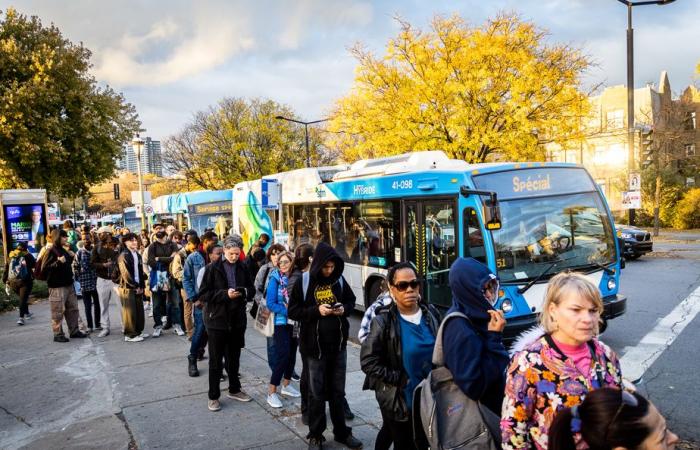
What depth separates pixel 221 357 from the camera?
5676mm

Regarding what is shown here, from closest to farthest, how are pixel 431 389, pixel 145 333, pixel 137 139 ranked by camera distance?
pixel 431 389 < pixel 145 333 < pixel 137 139

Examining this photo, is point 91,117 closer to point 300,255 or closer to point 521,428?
point 300,255

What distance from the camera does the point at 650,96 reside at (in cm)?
4225

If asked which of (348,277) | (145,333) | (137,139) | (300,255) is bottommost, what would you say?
(145,333)

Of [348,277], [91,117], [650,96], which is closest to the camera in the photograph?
[348,277]

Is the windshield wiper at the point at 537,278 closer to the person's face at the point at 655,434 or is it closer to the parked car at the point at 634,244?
the person's face at the point at 655,434

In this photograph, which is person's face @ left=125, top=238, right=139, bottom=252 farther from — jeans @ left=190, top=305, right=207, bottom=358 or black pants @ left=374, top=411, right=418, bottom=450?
black pants @ left=374, top=411, right=418, bottom=450

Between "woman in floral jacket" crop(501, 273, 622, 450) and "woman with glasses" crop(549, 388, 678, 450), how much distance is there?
44 centimetres

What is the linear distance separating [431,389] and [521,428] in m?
0.57

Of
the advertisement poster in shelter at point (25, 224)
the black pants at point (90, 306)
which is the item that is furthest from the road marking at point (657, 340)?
the advertisement poster in shelter at point (25, 224)

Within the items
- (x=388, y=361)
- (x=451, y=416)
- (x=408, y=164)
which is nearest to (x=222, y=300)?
(x=388, y=361)

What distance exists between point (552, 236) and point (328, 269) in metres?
4.17

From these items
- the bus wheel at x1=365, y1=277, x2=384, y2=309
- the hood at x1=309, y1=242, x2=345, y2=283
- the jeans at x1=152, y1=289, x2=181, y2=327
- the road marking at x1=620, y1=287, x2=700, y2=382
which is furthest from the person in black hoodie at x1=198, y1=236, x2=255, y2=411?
the road marking at x1=620, y1=287, x2=700, y2=382

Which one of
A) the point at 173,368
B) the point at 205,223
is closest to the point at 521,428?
the point at 173,368
